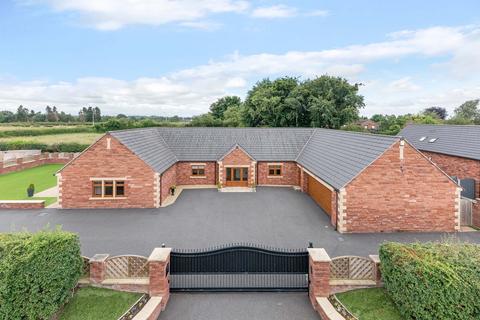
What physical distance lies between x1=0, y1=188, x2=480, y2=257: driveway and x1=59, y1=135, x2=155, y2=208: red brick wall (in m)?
0.75

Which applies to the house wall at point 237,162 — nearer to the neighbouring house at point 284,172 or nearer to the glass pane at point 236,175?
the neighbouring house at point 284,172

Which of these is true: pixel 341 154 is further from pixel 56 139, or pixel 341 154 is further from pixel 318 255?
pixel 56 139

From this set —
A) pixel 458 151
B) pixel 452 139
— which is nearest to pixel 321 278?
pixel 458 151

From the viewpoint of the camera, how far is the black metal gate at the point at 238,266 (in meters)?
10.7

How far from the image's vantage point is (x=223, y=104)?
97.9 m

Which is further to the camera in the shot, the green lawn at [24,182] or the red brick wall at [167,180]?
the green lawn at [24,182]

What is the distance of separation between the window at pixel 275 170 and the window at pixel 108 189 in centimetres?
1338

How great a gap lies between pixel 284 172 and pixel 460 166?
13.6m

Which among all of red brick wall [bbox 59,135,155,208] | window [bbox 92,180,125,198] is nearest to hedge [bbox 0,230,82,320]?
red brick wall [bbox 59,135,155,208]

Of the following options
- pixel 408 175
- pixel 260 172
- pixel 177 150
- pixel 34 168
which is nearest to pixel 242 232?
pixel 408 175

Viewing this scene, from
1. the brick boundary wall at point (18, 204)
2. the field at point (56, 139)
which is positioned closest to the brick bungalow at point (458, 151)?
the brick boundary wall at point (18, 204)

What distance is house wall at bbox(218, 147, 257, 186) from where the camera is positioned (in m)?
27.4

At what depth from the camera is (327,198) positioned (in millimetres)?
19500

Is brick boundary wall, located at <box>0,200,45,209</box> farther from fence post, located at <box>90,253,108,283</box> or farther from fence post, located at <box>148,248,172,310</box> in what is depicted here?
fence post, located at <box>148,248,172,310</box>
